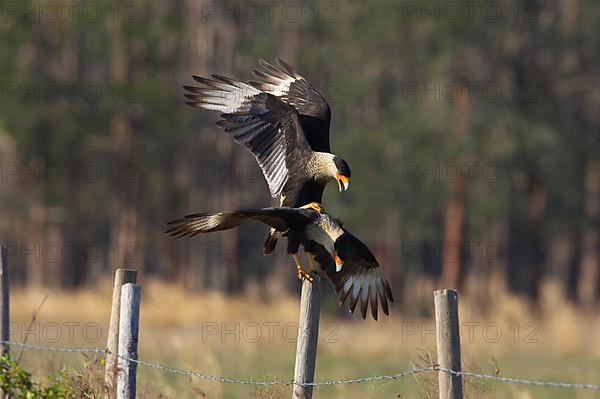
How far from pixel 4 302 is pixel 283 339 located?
49.0ft

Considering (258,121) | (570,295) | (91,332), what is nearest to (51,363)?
(258,121)

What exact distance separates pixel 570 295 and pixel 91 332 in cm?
1991

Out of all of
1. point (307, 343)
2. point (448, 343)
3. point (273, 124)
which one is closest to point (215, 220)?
point (307, 343)

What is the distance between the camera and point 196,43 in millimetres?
37000

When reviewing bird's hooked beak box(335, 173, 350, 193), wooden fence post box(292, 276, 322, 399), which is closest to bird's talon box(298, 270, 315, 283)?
wooden fence post box(292, 276, 322, 399)

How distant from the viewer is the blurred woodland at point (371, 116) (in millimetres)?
31031

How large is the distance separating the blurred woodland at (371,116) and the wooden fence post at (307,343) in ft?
76.5

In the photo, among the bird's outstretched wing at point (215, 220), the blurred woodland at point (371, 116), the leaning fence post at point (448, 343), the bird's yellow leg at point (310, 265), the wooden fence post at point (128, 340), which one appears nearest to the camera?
the leaning fence post at point (448, 343)

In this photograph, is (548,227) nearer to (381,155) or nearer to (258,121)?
(381,155)

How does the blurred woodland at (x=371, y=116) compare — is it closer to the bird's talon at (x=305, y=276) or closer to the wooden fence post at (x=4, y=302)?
the wooden fence post at (x=4, y=302)

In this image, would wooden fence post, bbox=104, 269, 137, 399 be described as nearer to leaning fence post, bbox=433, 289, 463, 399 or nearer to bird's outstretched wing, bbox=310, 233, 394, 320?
bird's outstretched wing, bbox=310, 233, 394, 320

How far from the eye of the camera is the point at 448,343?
6.46 metres

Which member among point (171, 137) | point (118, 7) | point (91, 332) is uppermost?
point (118, 7)

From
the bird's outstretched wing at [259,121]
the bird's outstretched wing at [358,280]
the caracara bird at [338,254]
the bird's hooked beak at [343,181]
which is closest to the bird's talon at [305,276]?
the caracara bird at [338,254]
